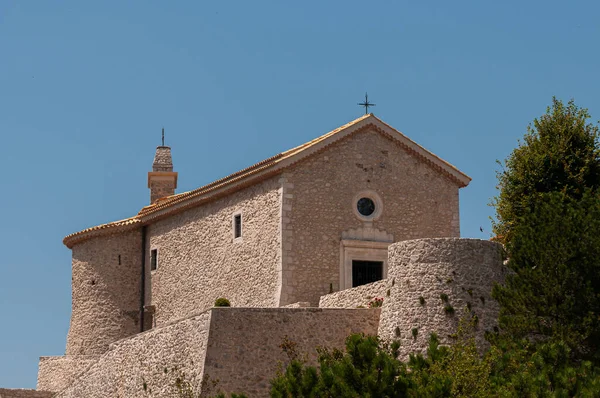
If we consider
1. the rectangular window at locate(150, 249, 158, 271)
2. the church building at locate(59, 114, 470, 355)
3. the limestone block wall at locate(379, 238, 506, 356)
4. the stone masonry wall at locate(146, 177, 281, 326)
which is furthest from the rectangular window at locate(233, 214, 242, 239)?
the limestone block wall at locate(379, 238, 506, 356)

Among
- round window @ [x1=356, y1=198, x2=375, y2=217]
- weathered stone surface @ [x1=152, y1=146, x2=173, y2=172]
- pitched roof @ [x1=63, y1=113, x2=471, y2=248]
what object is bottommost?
round window @ [x1=356, y1=198, x2=375, y2=217]

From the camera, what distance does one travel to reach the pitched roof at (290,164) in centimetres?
4469

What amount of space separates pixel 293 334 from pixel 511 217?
39.0ft

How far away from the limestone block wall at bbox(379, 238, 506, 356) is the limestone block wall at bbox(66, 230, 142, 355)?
15336 millimetres

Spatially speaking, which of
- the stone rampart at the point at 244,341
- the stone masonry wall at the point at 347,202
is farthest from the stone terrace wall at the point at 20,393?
the stone masonry wall at the point at 347,202

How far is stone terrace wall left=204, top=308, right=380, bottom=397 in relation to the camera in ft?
124

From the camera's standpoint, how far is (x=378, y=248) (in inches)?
1781

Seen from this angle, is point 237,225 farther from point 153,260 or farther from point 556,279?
point 556,279

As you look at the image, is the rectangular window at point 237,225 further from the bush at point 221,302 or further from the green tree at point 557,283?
the green tree at point 557,283

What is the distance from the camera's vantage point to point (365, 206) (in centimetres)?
4569

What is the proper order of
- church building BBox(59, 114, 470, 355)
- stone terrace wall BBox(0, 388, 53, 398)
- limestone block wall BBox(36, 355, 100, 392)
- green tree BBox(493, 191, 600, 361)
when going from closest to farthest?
green tree BBox(493, 191, 600, 361), church building BBox(59, 114, 470, 355), stone terrace wall BBox(0, 388, 53, 398), limestone block wall BBox(36, 355, 100, 392)

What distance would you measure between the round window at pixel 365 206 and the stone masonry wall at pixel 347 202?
0.30 m

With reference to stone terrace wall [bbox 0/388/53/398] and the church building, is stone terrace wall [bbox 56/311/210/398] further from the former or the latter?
the church building

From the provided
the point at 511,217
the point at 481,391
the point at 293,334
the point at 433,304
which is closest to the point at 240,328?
the point at 293,334
